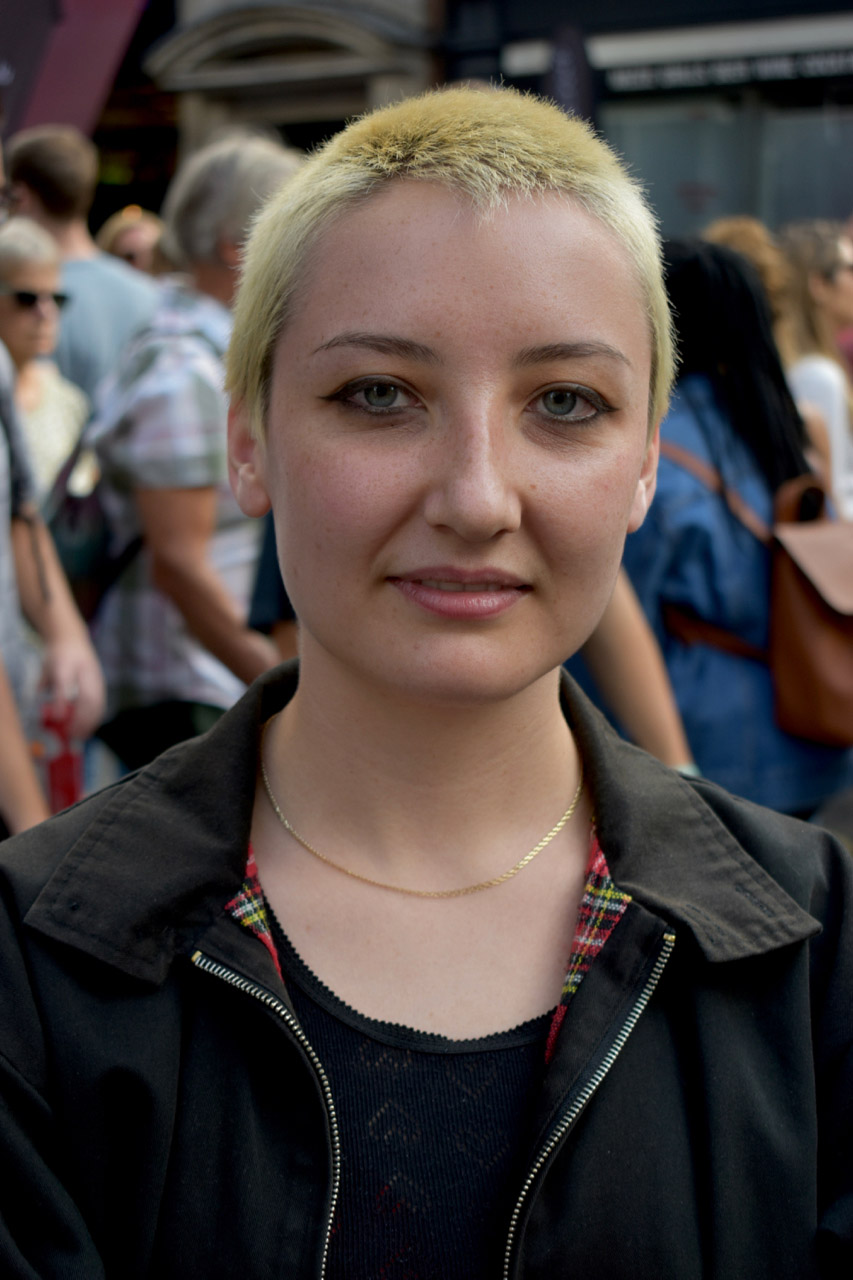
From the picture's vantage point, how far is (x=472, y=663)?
1278mm

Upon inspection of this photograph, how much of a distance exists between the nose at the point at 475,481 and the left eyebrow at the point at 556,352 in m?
0.06

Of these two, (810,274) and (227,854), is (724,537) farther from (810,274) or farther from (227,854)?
(810,274)

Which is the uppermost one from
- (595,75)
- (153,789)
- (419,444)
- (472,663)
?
(595,75)

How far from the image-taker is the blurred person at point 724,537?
284cm

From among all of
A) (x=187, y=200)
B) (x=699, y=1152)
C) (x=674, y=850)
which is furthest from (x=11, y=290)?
(x=699, y=1152)

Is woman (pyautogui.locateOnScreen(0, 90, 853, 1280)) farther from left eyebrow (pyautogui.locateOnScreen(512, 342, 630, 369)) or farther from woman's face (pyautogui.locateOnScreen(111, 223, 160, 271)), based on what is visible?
woman's face (pyautogui.locateOnScreen(111, 223, 160, 271))

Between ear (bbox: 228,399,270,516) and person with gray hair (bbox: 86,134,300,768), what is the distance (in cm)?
145

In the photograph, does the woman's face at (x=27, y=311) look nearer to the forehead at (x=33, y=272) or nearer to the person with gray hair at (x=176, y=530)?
the forehead at (x=33, y=272)

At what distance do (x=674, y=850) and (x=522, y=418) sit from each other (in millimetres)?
513

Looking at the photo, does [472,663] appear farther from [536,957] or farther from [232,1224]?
[232,1224]

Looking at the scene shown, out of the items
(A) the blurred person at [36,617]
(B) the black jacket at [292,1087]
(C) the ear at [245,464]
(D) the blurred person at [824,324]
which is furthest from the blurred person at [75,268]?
(B) the black jacket at [292,1087]

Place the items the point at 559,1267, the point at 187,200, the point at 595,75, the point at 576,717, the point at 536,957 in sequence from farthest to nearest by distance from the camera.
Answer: the point at 595,75 → the point at 187,200 → the point at 576,717 → the point at 536,957 → the point at 559,1267

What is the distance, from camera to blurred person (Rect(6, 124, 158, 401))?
4.75 metres

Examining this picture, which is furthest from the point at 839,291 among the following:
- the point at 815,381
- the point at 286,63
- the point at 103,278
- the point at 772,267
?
the point at 286,63
